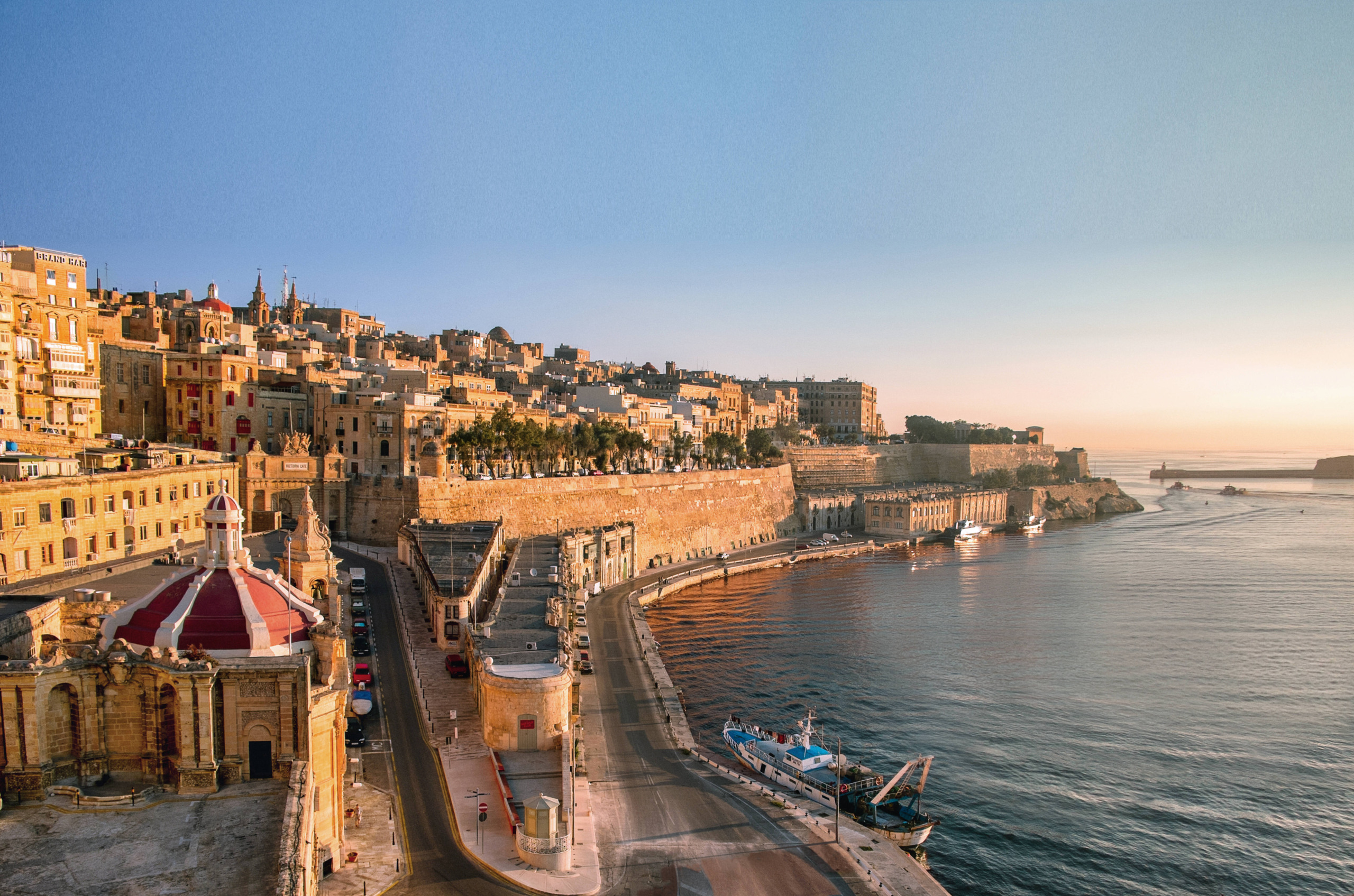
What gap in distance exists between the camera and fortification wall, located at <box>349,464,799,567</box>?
168ft

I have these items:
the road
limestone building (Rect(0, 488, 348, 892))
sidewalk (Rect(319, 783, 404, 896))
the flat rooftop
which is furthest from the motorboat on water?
limestone building (Rect(0, 488, 348, 892))

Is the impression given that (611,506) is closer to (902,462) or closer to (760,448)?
(760,448)

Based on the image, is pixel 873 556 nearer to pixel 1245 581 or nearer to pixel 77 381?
pixel 1245 581

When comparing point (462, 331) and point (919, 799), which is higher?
point (462, 331)

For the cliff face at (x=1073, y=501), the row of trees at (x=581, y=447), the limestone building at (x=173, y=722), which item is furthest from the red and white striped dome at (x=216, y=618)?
the cliff face at (x=1073, y=501)

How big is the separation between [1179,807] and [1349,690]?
1654cm

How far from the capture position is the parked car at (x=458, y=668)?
99.5 ft

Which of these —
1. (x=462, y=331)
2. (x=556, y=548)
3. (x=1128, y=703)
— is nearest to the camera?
(x=1128, y=703)

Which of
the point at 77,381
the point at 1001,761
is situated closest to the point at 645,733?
the point at 1001,761

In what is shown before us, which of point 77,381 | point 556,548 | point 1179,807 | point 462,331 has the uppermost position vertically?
point 462,331

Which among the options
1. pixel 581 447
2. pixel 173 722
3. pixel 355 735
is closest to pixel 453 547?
pixel 355 735

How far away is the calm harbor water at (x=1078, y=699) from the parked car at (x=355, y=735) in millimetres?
12186

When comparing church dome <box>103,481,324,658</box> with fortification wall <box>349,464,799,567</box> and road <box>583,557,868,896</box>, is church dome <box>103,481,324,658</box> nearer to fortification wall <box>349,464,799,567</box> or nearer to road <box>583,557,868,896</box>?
road <box>583,557,868,896</box>

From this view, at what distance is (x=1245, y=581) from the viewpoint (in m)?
61.7
